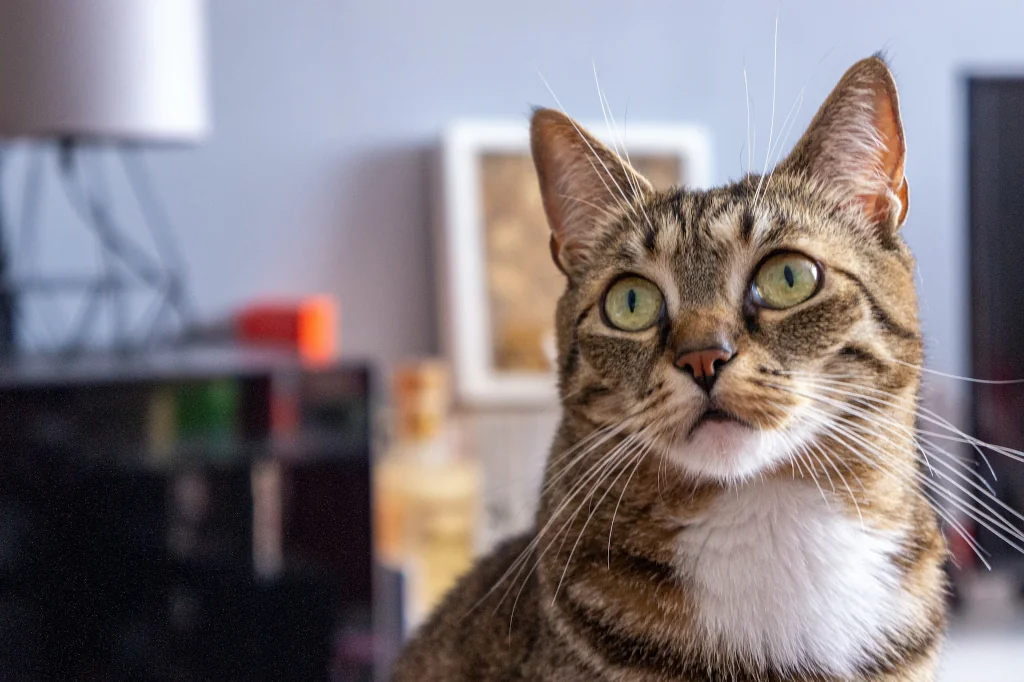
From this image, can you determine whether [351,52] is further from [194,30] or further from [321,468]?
[321,468]

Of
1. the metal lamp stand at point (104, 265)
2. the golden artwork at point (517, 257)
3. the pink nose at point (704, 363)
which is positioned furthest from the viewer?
the golden artwork at point (517, 257)

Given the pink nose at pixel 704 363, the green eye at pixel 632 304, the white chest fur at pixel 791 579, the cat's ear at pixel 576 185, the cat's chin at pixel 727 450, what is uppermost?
the cat's ear at pixel 576 185

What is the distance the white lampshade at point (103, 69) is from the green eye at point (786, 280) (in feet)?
2.43

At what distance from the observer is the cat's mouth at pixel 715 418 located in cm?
51

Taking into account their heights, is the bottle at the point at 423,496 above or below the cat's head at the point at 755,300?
below

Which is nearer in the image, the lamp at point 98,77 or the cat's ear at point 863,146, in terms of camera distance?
the cat's ear at point 863,146

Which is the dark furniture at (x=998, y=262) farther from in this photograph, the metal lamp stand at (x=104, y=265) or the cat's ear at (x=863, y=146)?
the metal lamp stand at (x=104, y=265)

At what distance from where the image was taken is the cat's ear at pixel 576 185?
0.61 meters

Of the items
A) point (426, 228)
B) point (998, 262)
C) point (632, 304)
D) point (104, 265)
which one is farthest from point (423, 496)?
point (632, 304)

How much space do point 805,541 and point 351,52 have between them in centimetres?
128

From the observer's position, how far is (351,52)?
5.29 feet

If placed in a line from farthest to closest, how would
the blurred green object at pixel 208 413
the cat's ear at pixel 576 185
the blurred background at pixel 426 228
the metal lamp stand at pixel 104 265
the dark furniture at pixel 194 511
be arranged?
the metal lamp stand at pixel 104 265
the blurred background at pixel 426 228
the blurred green object at pixel 208 413
the dark furniture at pixel 194 511
the cat's ear at pixel 576 185

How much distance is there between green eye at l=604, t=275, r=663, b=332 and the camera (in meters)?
0.56

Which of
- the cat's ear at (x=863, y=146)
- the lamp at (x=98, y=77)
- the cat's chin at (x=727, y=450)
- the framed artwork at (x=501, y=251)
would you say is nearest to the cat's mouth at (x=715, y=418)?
the cat's chin at (x=727, y=450)
